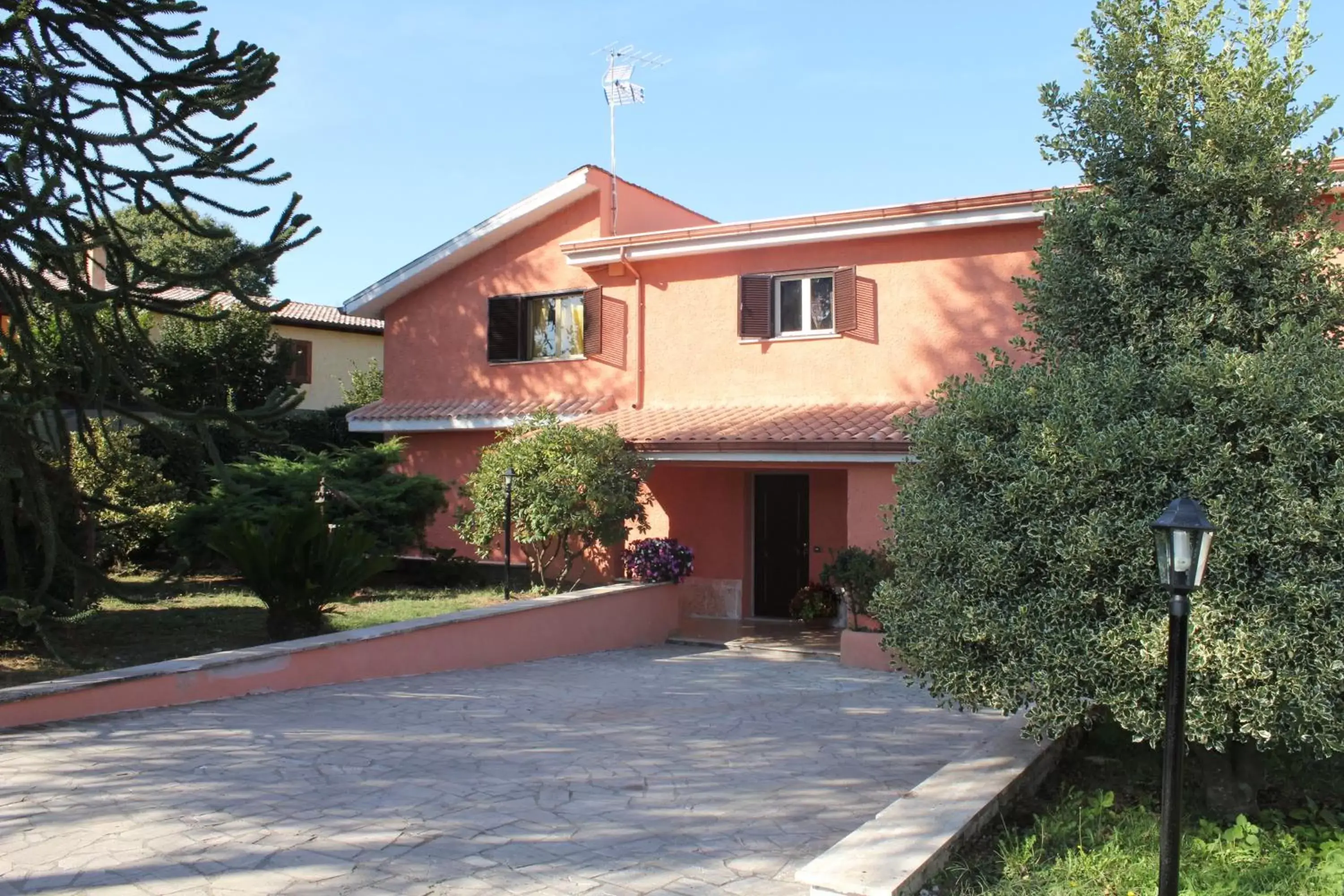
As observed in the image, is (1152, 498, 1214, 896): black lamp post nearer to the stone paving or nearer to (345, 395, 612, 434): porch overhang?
the stone paving

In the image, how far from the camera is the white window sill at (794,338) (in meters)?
15.8

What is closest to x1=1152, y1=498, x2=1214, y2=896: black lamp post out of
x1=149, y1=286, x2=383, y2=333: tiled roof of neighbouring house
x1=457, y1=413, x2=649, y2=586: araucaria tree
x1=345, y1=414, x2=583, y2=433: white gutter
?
x1=457, y1=413, x2=649, y2=586: araucaria tree

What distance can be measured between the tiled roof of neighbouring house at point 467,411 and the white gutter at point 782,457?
285cm

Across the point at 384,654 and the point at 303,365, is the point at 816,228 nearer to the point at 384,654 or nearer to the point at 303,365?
the point at 384,654

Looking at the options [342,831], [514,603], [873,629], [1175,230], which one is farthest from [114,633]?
[1175,230]

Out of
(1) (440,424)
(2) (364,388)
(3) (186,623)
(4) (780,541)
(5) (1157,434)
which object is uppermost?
(2) (364,388)

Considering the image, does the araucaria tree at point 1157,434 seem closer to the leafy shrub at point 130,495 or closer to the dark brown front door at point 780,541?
the dark brown front door at point 780,541

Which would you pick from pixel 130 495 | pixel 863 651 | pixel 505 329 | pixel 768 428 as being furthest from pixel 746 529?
pixel 130 495

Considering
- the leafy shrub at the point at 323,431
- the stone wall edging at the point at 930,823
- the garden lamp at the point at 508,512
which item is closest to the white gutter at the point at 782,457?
the garden lamp at the point at 508,512

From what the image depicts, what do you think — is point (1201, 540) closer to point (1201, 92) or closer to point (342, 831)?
point (1201, 92)

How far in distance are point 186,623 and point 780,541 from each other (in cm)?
890

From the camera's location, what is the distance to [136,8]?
9.12 meters

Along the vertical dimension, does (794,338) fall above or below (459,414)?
above

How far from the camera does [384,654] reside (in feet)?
35.2
